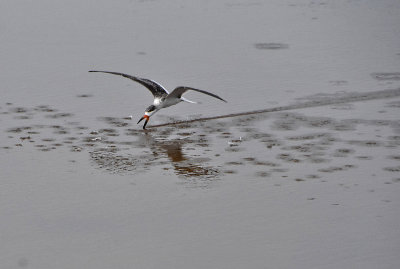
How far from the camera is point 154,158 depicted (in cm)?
1299

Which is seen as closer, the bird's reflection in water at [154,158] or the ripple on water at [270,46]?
the bird's reflection in water at [154,158]

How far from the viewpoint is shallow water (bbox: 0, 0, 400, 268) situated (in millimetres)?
9727

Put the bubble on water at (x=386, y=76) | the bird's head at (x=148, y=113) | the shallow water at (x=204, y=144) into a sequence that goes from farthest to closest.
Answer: the bubble on water at (x=386, y=76) → the bird's head at (x=148, y=113) → the shallow water at (x=204, y=144)

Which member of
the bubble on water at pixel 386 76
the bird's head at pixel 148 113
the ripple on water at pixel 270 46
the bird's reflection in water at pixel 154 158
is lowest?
the bubble on water at pixel 386 76

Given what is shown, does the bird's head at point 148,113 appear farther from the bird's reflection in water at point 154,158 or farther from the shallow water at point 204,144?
the bird's reflection in water at point 154,158

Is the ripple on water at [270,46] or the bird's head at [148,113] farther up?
the bird's head at [148,113]

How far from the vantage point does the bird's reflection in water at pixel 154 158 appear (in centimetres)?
1241

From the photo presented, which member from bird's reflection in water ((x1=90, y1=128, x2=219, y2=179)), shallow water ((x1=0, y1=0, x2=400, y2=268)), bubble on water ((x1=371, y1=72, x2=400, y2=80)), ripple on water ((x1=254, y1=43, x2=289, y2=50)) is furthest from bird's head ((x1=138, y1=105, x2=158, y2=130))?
ripple on water ((x1=254, y1=43, x2=289, y2=50))

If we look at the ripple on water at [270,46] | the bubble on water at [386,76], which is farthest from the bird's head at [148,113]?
the ripple on water at [270,46]

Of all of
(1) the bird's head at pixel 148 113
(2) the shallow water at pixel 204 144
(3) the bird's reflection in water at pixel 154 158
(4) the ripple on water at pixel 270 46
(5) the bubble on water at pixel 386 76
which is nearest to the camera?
(2) the shallow water at pixel 204 144

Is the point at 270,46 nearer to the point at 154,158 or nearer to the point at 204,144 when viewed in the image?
the point at 204,144

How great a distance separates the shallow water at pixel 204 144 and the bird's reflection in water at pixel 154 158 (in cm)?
5

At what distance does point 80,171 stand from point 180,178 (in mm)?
1516

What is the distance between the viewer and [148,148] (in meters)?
13.5
